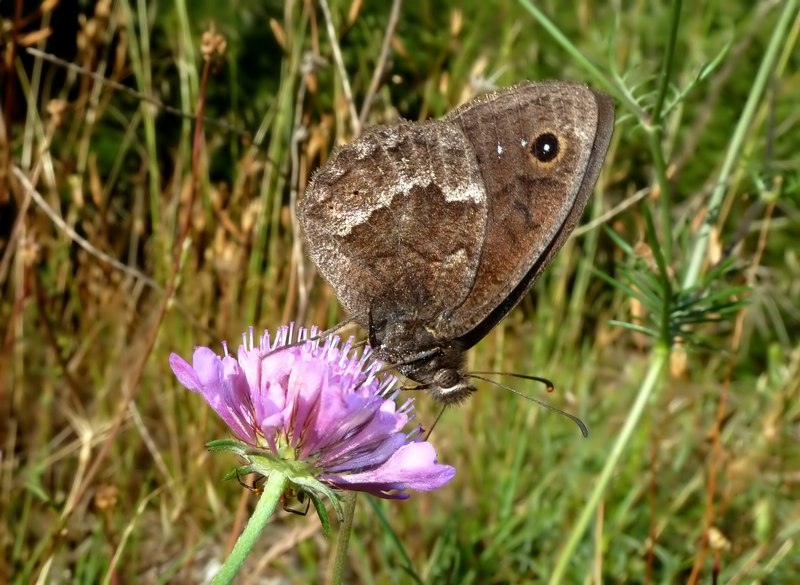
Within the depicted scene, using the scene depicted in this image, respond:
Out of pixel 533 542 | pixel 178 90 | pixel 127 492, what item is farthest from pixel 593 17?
pixel 127 492

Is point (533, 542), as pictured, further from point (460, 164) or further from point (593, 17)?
point (593, 17)

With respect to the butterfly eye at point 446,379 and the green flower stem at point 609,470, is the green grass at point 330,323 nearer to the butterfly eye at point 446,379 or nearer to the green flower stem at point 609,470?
the green flower stem at point 609,470

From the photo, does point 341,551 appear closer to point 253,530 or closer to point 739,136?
point 253,530

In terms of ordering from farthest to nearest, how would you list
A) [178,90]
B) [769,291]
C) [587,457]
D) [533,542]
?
1. [769,291]
2. [178,90]
3. [587,457]
4. [533,542]

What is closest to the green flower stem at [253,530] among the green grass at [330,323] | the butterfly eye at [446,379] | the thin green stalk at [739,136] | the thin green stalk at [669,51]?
the butterfly eye at [446,379]

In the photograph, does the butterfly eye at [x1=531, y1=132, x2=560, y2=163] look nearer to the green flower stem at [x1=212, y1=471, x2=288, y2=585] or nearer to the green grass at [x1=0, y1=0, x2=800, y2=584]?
the green grass at [x1=0, y1=0, x2=800, y2=584]

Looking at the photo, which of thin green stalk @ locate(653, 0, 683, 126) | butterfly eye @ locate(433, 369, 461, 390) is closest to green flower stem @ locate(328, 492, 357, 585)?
butterfly eye @ locate(433, 369, 461, 390)
